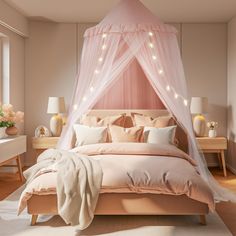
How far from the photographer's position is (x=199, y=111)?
647cm

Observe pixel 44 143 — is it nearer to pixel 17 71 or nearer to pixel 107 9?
pixel 17 71

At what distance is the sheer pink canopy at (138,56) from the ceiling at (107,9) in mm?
582

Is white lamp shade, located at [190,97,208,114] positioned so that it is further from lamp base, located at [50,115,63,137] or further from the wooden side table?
the wooden side table

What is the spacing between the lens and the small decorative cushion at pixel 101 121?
5977 mm

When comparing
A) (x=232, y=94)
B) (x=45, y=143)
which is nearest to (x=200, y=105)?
(x=232, y=94)

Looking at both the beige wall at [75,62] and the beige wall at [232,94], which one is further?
the beige wall at [75,62]

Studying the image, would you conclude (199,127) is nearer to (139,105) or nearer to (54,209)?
(139,105)

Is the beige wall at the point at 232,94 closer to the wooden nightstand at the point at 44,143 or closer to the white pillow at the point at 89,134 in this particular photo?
the white pillow at the point at 89,134

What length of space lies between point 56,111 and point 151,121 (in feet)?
5.10

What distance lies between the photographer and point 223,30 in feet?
23.0

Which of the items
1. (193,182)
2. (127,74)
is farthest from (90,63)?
(193,182)

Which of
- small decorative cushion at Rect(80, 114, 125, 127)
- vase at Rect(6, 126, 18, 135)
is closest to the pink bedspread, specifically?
small decorative cushion at Rect(80, 114, 125, 127)

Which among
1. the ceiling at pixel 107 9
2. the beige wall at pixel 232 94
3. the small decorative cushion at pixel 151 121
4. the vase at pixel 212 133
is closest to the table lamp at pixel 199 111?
the vase at pixel 212 133

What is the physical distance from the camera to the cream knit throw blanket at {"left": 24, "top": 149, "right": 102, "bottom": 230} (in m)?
3.58
